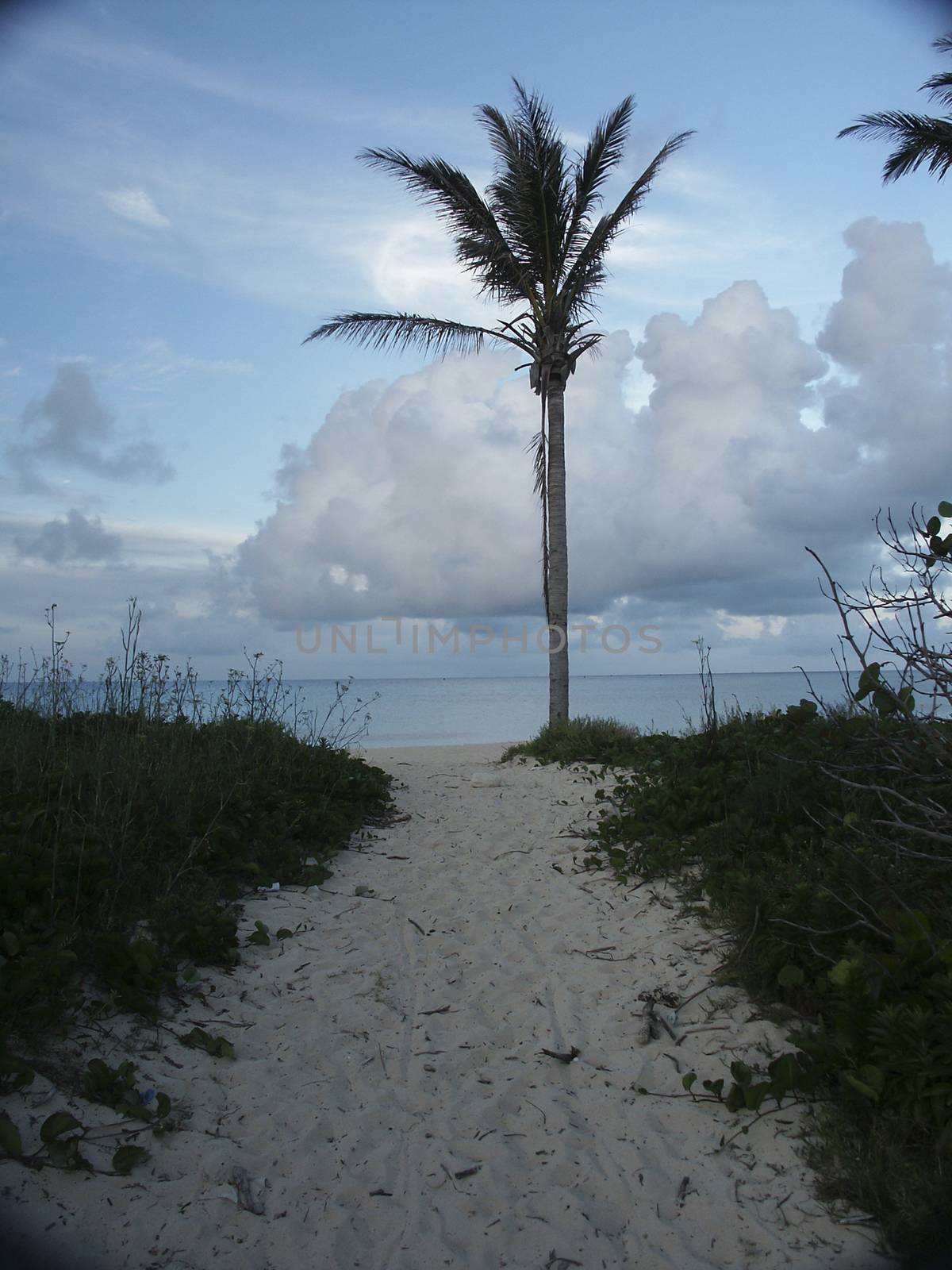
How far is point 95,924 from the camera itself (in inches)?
145

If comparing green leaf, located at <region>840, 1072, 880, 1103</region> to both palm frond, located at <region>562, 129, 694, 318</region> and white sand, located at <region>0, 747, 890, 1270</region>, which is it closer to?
white sand, located at <region>0, 747, 890, 1270</region>

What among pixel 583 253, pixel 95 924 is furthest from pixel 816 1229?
pixel 583 253

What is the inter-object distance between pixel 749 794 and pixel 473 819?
2.74m

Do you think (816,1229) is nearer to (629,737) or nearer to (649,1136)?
(649,1136)

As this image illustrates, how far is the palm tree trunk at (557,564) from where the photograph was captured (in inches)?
464

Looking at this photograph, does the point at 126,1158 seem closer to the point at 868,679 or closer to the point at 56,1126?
the point at 56,1126

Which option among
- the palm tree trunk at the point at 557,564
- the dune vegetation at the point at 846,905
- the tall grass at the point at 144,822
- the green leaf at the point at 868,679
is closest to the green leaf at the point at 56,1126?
the tall grass at the point at 144,822

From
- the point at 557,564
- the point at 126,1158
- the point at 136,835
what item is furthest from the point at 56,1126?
the point at 557,564

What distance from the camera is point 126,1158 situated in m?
2.48

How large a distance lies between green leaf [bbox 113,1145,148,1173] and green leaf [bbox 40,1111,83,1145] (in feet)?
0.54

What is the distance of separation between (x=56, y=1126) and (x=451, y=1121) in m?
1.40

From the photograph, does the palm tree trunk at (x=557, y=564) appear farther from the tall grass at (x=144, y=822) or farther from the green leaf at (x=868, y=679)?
the green leaf at (x=868, y=679)

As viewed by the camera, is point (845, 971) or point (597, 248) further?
point (597, 248)

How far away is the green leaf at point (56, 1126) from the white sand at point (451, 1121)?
0.33 ft
